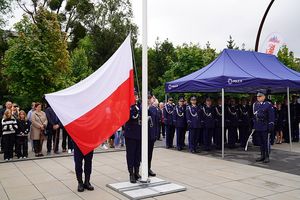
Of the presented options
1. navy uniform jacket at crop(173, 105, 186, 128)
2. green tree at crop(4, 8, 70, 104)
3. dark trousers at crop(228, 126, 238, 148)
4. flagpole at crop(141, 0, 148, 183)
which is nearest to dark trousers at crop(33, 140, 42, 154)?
navy uniform jacket at crop(173, 105, 186, 128)

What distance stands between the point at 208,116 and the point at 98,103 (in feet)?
20.3

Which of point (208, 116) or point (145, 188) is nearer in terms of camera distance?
point (145, 188)

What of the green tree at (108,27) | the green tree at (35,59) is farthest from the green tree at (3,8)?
the green tree at (108,27)

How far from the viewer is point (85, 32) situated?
38.7 m

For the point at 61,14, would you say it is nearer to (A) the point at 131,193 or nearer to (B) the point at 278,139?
(B) the point at 278,139

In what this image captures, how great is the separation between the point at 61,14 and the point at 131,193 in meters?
34.8

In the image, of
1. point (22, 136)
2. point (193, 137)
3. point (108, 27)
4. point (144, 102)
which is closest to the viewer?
point (144, 102)

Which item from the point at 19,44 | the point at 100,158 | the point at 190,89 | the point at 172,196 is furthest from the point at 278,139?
the point at 19,44

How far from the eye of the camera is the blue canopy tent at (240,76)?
9992 mm

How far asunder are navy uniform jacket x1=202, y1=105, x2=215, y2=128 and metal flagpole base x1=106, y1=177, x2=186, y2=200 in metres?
4.97

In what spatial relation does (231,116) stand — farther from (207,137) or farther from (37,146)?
(37,146)

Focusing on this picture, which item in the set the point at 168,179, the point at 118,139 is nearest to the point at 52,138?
the point at 118,139

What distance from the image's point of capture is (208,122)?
460 inches

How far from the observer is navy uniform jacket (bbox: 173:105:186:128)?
11.9 m
